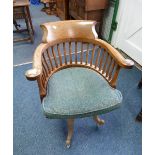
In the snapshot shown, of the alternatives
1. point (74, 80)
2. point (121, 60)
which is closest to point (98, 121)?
point (74, 80)

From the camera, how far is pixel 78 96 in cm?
103

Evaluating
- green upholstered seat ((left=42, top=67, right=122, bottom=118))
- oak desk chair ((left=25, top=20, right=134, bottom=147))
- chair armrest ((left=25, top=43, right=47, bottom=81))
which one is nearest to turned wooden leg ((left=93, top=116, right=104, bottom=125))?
oak desk chair ((left=25, top=20, right=134, bottom=147))

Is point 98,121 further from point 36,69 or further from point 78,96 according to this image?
point 36,69

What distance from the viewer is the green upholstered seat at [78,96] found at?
961 mm

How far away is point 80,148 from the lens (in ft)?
4.20

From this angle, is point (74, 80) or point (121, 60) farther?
point (74, 80)

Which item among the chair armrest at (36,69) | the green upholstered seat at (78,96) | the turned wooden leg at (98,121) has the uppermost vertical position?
the chair armrest at (36,69)

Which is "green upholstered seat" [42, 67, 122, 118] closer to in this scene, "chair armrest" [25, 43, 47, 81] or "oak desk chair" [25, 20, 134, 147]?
"oak desk chair" [25, 20, 134, 147]

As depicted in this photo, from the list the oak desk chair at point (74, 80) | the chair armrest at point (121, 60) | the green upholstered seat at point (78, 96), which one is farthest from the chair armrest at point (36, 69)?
the chair armrest at point (121, 60)

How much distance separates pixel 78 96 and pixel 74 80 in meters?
0.17

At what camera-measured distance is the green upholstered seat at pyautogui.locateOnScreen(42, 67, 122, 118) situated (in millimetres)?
961

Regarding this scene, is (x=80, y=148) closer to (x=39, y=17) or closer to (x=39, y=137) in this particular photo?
(x=39, y=137)

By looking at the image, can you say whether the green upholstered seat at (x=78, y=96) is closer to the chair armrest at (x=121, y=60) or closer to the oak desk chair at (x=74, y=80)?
the oak desk chair at (x=74, y=80)
